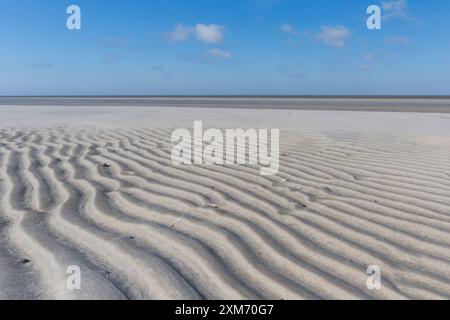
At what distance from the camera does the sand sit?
177cm

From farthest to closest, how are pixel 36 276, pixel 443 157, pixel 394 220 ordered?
pixel 443 157
pixel 394 220
pixel 36 276

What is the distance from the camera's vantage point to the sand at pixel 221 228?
1.77 meters

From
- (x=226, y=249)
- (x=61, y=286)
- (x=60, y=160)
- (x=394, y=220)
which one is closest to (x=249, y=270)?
(x=226, y=249)

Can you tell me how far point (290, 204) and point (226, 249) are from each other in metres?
0.89

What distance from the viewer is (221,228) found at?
7.75ft

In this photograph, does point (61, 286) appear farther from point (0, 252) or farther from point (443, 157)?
point (443, 157)

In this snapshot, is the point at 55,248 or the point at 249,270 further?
the point at 55,248

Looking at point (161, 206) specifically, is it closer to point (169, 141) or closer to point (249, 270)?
point (249, 270)
